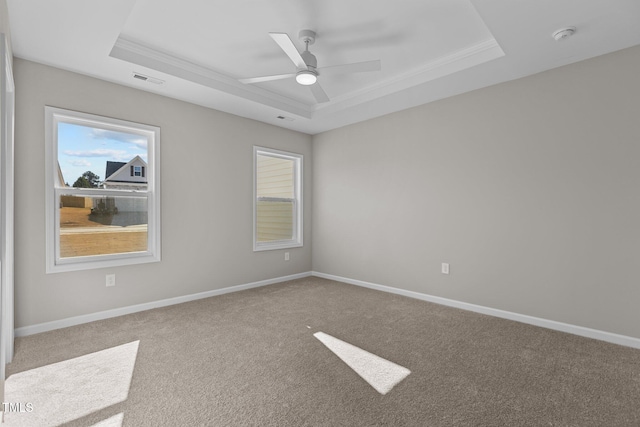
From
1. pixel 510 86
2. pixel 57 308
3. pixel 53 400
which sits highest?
pixel 510 86

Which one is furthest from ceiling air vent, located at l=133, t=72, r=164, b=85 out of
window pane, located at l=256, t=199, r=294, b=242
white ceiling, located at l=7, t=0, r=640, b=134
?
window pane, located at l=256, t=199, r=294, b=242

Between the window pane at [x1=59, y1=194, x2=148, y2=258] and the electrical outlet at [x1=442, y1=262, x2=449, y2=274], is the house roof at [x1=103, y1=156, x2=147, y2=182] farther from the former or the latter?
the electrical outlet at [x1=442, y1=262, x2=449, y2=274]

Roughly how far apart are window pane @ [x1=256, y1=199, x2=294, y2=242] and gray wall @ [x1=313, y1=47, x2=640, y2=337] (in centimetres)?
115

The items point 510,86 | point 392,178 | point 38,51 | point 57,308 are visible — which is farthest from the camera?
point 392,178

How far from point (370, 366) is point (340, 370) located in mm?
223

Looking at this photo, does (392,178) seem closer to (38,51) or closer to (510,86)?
(510,86)

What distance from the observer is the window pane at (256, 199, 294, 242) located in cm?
475

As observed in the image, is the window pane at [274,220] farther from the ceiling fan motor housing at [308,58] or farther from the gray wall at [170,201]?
the ceiling fan motor housing at [308,58]

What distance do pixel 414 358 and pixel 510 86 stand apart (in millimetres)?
2834

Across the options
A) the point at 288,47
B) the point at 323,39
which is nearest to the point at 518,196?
the point at 323,39

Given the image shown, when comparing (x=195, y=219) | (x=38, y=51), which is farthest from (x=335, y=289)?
(x=38, y=51)

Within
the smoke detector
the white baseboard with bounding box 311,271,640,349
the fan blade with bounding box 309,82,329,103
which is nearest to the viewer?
the smoke detector

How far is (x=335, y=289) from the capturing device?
14.5 feet

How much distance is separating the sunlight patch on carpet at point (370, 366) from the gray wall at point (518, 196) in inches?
68.0
